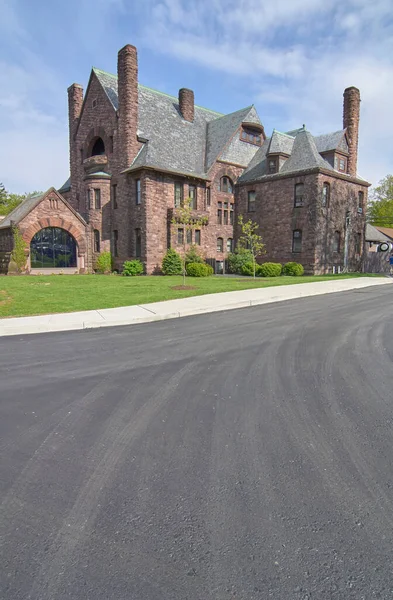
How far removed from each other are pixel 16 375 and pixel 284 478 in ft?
14.7

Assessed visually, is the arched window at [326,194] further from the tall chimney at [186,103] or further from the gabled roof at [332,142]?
the tall chimney at [186,103]

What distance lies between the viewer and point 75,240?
1176 inches

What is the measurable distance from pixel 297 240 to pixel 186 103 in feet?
54.7

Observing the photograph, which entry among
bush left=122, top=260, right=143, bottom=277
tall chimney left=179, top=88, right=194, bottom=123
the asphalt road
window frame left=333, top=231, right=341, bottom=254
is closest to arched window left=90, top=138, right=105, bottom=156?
tall chimney left=179, top=88, right=194, bottom=123

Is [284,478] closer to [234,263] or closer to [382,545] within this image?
[382,545]

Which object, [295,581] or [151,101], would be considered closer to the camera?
[295,581]

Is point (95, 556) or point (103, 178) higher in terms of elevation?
point (103, 178)

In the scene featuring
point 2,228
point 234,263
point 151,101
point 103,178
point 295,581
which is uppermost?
point 151,101

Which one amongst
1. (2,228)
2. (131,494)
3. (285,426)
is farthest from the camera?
(2,228)

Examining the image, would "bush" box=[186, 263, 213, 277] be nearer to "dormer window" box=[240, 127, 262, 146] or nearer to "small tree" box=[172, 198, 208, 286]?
"small tree" box=[172, 198, 208, 286]

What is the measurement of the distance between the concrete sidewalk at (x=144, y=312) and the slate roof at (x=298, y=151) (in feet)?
61.6

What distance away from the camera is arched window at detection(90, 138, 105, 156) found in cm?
3353

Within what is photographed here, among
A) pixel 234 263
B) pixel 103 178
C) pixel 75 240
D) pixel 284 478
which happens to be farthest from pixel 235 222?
pixel 284 478

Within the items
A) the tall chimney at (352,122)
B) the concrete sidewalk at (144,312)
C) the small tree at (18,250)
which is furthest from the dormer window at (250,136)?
the concrete sidewalk at (144,312)
